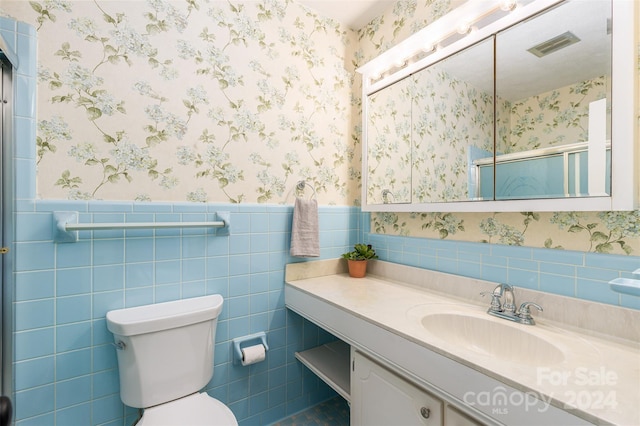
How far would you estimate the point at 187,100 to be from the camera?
1324 mm

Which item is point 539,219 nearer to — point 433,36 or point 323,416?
point 433,36

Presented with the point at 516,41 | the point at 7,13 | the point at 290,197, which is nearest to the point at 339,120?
the point at 290,197

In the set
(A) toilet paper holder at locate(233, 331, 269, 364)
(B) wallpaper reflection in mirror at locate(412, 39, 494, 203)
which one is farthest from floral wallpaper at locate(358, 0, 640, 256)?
(A) toilet paper holder at locate(233, 331, 269, 364)

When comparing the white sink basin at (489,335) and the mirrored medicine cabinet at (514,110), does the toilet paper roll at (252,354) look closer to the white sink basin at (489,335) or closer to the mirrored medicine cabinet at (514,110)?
the white sink basin at (489,335)

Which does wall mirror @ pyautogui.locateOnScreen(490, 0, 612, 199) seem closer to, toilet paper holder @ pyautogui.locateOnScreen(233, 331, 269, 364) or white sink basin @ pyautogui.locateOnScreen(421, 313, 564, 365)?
white sink basin @ pyautogui.locateOnScreen(421, 313, 564, 365)

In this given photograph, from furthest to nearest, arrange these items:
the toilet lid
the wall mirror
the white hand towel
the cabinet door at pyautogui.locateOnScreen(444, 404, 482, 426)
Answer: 1. the white hand towel
2. the toilet lid
3. the wall mirror
4. the cabinet door at pyautogui.locateOnScreen(444, 404, 482, 426)

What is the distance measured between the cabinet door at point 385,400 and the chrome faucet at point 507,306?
1.49 ft

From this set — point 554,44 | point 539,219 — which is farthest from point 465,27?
point 539,219

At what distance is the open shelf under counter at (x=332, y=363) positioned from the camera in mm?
1346

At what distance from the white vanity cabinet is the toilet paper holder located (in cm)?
55

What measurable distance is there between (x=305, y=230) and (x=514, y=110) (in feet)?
3.62

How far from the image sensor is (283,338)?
161cm

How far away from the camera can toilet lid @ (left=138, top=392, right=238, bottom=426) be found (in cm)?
102

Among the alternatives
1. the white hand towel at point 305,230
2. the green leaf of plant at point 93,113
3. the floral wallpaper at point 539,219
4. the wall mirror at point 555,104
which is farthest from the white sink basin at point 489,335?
the green leaf of plant at point 93,113
